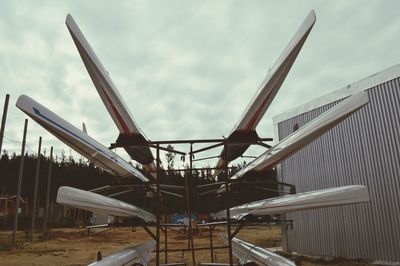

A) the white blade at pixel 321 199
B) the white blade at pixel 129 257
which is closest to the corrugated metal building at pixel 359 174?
the white blade at pixel 321 199

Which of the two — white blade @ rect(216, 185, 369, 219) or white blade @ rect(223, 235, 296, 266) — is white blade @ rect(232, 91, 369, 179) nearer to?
white blade @ rect(216, 185, 369, 219)

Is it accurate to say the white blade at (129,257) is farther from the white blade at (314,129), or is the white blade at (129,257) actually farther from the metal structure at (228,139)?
the white blade at (314,129)

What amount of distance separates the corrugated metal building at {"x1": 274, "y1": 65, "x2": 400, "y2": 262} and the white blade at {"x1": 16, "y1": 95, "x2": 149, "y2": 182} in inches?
214

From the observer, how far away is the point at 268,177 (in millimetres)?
6297

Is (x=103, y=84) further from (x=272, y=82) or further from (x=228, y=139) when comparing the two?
(x=272, y=82)

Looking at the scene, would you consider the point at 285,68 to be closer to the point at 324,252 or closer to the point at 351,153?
the point at 351,153

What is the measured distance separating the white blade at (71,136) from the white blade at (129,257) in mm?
1484

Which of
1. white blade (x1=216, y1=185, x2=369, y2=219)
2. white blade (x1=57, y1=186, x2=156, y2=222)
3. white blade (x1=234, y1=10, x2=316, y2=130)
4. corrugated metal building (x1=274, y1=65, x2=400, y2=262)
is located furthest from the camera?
corrugated metal building (x1=274, y1=65, x2=400, y2=262)

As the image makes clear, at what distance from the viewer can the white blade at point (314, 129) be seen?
4.26 meters

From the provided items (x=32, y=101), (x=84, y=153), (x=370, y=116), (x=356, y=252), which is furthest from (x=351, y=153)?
(x=32, y=101)

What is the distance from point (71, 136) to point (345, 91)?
8169 mm

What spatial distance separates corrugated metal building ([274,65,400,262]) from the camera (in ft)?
27.0

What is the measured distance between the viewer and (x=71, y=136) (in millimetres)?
4391

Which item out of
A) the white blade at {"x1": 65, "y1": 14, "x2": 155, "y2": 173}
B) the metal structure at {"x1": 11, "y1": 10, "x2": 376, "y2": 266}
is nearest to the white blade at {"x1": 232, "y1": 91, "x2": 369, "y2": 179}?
the metal structure at {"x1": 11, "y1": 10, "x2": 376, "y2": 266}
